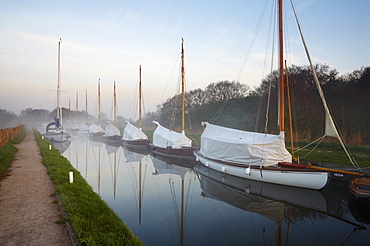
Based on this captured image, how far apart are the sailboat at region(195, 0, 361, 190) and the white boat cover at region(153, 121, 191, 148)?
18.6 ft

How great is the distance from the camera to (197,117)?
44.3m

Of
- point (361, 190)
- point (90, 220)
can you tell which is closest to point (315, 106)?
point (361, 190)

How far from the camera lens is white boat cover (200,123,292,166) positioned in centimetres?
1329

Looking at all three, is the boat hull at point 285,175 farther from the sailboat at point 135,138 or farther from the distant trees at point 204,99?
the distant trees at point 204,99

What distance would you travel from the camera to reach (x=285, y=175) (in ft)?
39.4

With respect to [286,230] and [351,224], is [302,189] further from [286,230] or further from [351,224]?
[286,230]

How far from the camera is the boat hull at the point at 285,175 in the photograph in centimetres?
1117

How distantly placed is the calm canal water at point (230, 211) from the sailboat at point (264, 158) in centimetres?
51

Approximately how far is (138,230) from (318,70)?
96.5 feet

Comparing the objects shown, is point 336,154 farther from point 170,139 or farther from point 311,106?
point 170,139

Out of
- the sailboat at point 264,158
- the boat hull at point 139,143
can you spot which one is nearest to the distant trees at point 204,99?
the boat hull at point 139,143

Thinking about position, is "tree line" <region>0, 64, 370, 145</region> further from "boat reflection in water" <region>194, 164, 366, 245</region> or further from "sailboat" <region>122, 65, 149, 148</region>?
"boat reflection in water" <region>194, 164, 366, 245</region>

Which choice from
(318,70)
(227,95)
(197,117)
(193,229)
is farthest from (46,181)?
(227,95)

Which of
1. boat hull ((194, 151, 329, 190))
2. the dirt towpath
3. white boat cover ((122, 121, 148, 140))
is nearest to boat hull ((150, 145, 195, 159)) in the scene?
boat hull ((194, 151, 329, 190))
